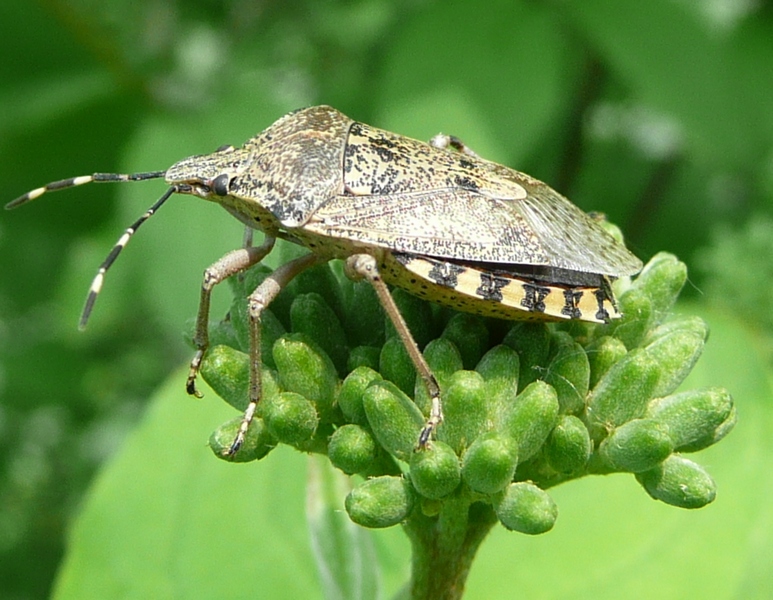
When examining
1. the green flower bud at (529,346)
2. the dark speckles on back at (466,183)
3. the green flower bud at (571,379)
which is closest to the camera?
the green flower bud at (571,379)

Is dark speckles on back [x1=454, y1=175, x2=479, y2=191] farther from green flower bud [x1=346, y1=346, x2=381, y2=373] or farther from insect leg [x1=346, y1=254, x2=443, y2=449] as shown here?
green flower bud [x1=346, y1=346, x2=381, y2=373]

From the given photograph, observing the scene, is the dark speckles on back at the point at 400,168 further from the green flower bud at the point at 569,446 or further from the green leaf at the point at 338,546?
the green flower bud at the point at 569,446

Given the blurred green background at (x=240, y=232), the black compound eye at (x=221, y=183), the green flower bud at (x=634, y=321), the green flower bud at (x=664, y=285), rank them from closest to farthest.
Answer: the green flower bud at (x=634, y=321) < the green flower bud at (x=664, y=285) < the black compound eye at (x=221, y=183) < the blurred green background at (x=240, y=232)

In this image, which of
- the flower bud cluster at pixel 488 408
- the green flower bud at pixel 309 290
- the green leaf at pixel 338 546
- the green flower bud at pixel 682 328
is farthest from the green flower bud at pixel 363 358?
the green flower bud at pixel 682 328

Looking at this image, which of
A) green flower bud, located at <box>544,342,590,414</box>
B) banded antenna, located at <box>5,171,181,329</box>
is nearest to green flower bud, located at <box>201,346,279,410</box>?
banded antenna, located at <box>5,171,181,329</box>

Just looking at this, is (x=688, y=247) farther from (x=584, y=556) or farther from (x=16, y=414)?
(x=16, y=414)

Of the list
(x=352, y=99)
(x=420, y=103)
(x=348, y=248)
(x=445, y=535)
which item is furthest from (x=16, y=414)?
(x=445, y=535)
